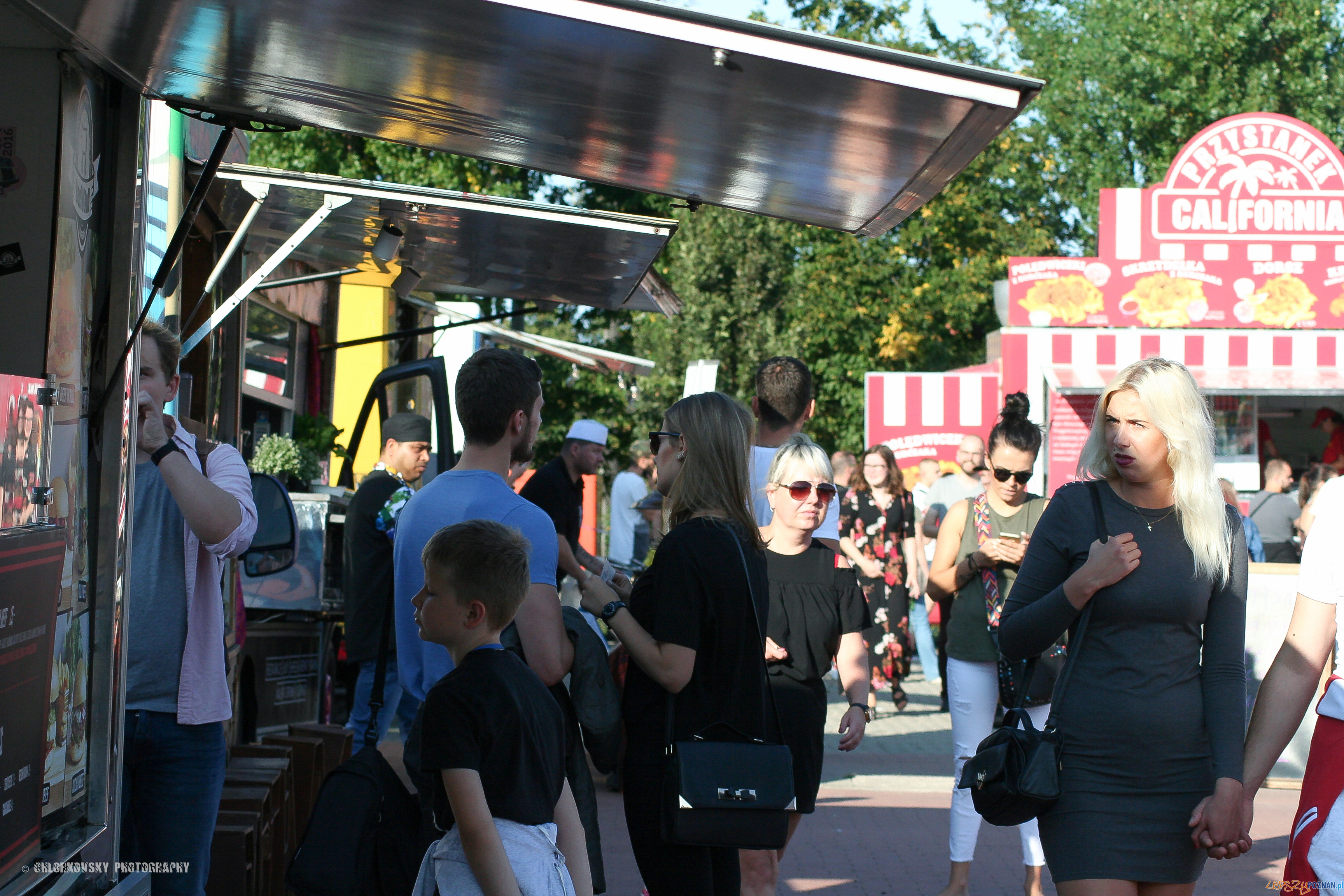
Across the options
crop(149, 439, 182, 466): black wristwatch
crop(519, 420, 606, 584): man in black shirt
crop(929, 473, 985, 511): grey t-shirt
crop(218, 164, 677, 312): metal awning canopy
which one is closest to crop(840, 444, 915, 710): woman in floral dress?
crop(929, 473, 985, 511): grey t-shirt

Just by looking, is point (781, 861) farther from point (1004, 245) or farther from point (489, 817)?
point (1004, 245)

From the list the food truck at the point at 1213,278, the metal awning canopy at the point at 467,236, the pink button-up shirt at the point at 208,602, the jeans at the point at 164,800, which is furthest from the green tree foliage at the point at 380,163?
the jeans at the point at 164,800

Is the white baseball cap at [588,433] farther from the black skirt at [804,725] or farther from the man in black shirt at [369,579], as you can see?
the black skirt at [804,725]

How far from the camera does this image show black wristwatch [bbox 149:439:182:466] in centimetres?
318

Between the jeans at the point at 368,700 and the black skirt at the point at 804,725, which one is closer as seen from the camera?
the black skirt at the point at 804,725

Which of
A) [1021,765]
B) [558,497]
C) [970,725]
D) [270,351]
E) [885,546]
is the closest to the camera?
[1021,765]

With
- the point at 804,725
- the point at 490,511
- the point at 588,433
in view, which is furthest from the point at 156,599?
the point at 588,433

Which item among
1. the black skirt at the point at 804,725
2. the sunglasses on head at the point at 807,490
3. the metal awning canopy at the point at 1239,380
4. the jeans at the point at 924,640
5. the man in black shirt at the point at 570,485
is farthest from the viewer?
the metal awning canopy at the point at 1239,380

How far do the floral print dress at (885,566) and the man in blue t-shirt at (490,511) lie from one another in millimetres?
7691

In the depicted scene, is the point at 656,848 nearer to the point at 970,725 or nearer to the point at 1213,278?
the point at 970,725

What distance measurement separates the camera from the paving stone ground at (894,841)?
5914 millimetres

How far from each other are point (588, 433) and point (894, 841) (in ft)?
10.1

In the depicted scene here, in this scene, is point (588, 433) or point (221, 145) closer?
point (221, 145)

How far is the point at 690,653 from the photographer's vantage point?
3.26 meters
